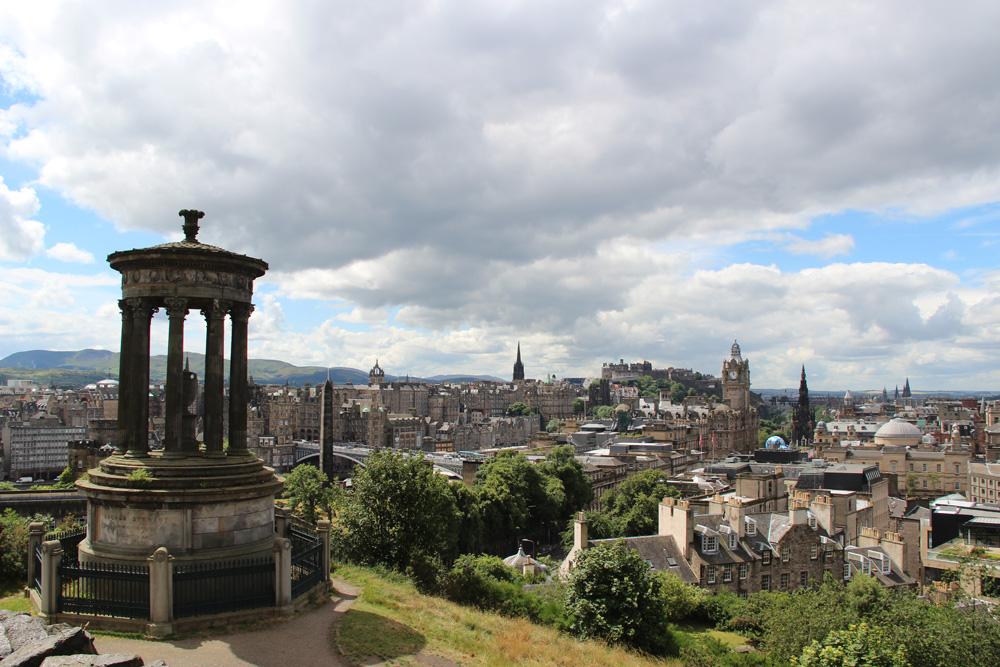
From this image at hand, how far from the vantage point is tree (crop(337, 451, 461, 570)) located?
24531mm

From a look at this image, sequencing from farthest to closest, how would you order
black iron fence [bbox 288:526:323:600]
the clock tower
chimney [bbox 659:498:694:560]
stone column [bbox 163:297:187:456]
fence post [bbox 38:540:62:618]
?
the clock tower < chimney [bbox 659:498:694:560] < stone column [bbox 163:297:187:456] < black iron fence [bbox 288:526:323:600] < fence post [bbox 38:540:62:618]

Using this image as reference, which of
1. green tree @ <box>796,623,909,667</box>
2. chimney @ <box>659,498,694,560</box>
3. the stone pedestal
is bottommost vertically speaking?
chimney @ <box>659,498,694,560</box>

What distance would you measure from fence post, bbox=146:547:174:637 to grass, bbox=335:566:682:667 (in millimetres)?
3416

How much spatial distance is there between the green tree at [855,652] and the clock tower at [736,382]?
538ft

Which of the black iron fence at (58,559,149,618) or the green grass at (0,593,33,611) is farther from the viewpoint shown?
the green grass at (0,593,33,611)

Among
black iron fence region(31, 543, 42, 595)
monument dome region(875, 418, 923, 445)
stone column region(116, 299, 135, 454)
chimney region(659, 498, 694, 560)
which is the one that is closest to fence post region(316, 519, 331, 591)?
stone column region(116, 299, 135, 454)

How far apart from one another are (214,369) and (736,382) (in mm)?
174168

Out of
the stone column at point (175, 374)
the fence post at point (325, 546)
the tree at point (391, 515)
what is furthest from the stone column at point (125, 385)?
the tree at point (391, 515)

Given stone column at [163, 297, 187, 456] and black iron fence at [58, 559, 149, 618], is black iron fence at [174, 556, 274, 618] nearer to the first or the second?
black iron fence at [58, 559, 149, 618]

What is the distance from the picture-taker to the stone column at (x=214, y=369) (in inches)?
692

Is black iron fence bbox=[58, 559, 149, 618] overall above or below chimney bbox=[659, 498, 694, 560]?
above

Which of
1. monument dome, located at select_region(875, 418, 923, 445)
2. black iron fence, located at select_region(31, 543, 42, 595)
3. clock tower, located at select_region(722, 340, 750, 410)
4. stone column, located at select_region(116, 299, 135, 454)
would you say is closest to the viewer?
black iron fence, located at select_region(31, 543, 42, 595)

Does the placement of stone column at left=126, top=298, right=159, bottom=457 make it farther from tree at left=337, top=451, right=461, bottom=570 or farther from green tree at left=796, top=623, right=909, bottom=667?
green tree at left=796, top=623, right=909, bottom=667

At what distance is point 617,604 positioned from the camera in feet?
70.2
